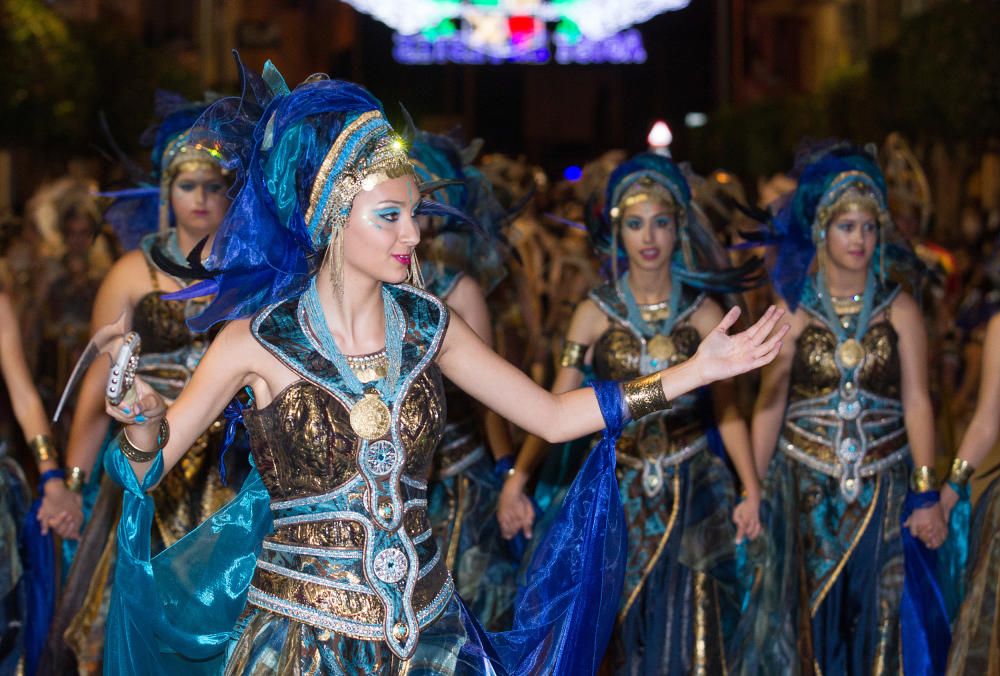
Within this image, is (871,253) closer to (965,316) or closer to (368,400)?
(368,400)

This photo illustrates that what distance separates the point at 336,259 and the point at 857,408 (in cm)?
287

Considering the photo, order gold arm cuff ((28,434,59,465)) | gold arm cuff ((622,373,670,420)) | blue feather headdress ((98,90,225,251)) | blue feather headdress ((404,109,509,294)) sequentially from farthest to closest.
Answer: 1. blue feather headdress ((404,109,509,294))
2. blue feather headdress ((98,90,225,251))
3. gold arm cuff ((28,434,59,465))
4. gold arm cuff ((622,373,670,420))

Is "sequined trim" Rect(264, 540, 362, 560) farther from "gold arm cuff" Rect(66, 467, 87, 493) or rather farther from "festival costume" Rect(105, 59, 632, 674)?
"gold arm cuff" Rect(66, 467, 87, 493)

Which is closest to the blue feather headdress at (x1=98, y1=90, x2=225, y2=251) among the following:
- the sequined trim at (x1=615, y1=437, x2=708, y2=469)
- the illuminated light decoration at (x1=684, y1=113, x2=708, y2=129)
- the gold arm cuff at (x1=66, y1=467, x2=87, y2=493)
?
the gold arm cuff at (x1=66, y1=467, x2=87, y2=493)

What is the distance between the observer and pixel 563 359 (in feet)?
21.0

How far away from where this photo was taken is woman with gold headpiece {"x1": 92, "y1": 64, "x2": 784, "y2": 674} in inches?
153

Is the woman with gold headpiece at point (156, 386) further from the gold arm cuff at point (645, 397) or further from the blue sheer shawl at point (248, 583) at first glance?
the gold arm cuff at point (645, 397)

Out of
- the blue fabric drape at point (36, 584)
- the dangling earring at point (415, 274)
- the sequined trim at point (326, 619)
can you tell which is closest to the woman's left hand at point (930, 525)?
the dangling earring at point (415, 274)

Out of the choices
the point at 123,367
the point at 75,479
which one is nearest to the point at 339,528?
the point at 123,367

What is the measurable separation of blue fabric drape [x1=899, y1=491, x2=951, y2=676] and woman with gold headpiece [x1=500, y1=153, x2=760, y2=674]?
1.98 ft

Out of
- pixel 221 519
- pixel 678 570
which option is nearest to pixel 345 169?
pixel 221 519

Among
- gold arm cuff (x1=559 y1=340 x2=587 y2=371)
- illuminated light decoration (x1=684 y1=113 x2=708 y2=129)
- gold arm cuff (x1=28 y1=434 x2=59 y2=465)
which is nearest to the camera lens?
gold arm cuff (x1=28 y1=434 x2=59 y2=465)

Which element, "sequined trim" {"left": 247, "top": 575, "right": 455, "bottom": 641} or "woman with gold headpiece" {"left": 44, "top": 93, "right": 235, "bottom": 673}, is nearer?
"sequined trim" {"left": 247, "top": 575, "right": 455, "bottom": 641}

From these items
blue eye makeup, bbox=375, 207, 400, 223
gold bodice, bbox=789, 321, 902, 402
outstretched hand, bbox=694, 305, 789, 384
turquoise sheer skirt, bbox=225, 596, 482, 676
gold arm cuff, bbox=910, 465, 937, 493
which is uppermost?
blue eye makeup, bbox=375, 207, 400, 223
